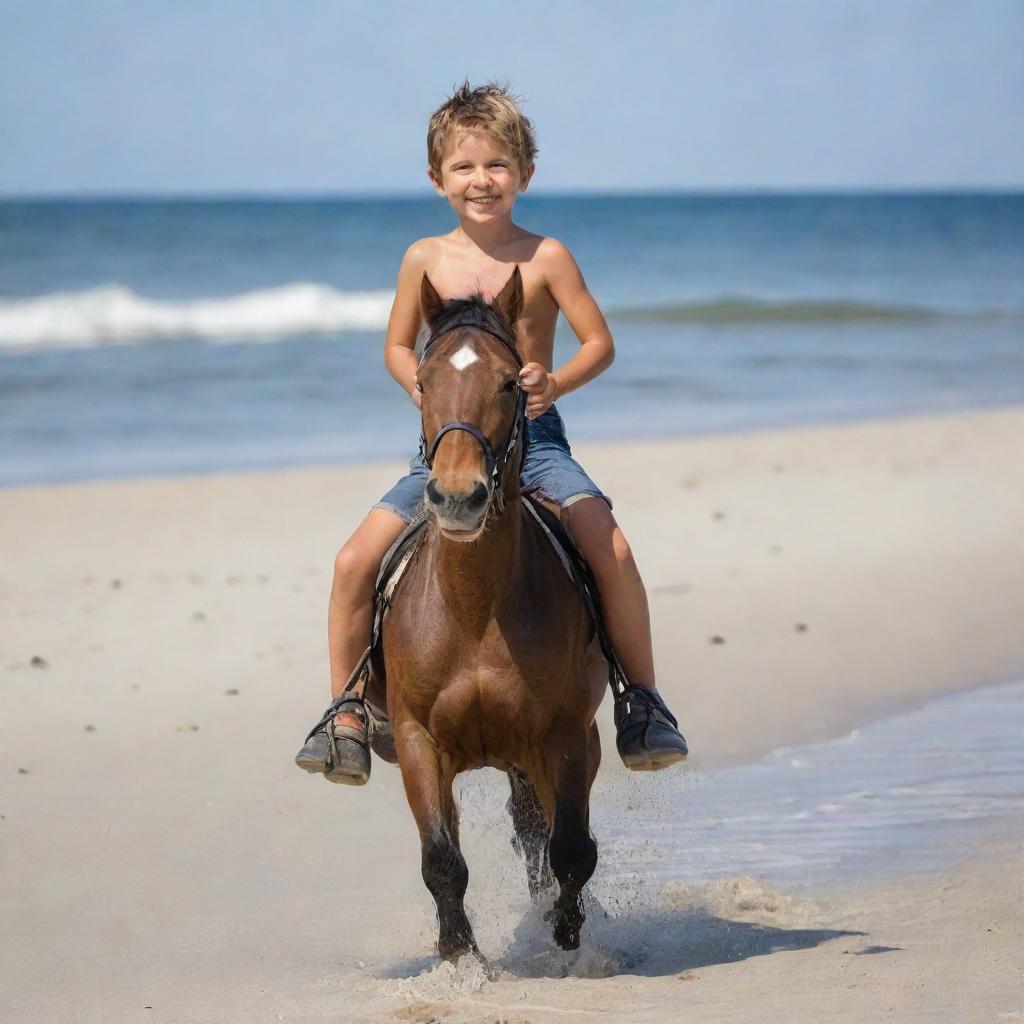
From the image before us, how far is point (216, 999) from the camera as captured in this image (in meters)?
4.54

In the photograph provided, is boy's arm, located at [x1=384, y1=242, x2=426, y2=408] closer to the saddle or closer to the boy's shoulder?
the boy's shoulder

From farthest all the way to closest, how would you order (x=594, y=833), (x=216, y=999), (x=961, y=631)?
(x=961, y=631) < (x=594, y=833) < (x=216, y=999)

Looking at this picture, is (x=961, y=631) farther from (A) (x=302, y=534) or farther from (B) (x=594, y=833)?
(A) (x=302, y=534)

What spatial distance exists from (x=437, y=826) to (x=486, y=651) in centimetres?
53

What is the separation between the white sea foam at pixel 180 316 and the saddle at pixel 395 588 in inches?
817

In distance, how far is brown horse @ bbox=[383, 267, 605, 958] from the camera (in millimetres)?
4047

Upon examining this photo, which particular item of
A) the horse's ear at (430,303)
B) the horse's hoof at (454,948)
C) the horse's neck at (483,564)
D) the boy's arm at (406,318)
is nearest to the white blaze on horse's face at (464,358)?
the horse's ear at (430,303)

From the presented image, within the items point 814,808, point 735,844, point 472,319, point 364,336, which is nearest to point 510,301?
point 472,319

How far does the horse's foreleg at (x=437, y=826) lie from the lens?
4488 mm

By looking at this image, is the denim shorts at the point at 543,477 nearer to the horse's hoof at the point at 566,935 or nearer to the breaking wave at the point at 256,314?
the horse's hoof at the point at 566,935

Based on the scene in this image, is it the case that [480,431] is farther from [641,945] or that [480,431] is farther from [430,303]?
[641,945]

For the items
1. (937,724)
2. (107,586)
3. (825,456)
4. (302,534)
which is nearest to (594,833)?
(937,724)

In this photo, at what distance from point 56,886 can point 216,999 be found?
3.78 feet

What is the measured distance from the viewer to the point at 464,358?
401 centimetres
